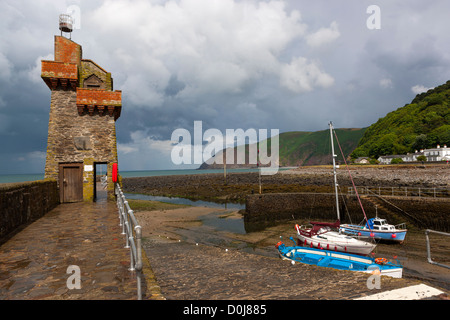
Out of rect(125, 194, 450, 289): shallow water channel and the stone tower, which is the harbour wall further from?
the stone tower

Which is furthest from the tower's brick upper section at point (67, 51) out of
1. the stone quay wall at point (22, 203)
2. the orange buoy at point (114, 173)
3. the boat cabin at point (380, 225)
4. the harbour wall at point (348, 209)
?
the boat cabin at point (380, 225)

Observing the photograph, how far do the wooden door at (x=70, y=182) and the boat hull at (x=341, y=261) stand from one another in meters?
13.4

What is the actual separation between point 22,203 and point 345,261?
47.1 feet

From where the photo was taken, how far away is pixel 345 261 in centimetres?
1156

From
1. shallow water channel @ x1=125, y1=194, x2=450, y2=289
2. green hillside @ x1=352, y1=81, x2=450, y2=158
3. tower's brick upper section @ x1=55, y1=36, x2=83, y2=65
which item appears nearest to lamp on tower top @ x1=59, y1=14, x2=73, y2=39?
tower's brick upper section @ x1=55, y1=36, x2=83, y2=65

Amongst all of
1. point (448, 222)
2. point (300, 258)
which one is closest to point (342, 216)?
point (448, 222)

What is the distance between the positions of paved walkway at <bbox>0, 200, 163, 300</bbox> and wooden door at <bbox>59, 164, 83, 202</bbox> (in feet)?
22.6

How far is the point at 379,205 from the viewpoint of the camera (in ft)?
80.6

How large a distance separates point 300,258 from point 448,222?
57.8 ft

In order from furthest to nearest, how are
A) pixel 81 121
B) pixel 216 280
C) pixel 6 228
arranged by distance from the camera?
pixel 81 121 → pixel 6 228 → pixel 216 280

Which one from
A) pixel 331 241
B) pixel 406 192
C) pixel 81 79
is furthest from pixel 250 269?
pixel 406 192

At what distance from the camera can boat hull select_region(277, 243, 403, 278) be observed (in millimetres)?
10711

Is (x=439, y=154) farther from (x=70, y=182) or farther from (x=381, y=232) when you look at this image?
(x=70, y=182)
